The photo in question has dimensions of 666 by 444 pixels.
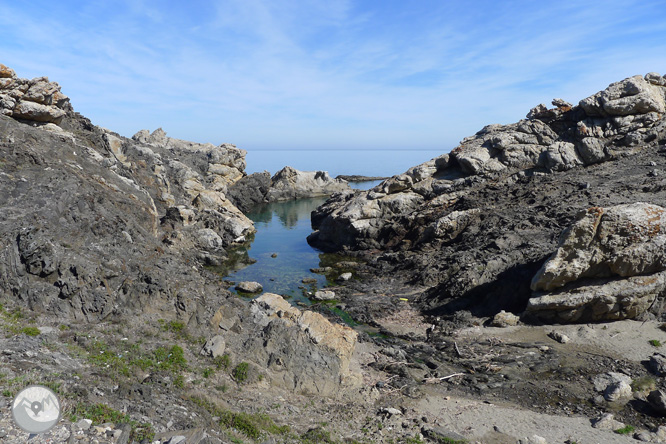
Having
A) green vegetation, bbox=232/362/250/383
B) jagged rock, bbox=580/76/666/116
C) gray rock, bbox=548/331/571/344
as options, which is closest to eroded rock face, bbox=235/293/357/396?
green vegetation, bbox=232/362/250/383

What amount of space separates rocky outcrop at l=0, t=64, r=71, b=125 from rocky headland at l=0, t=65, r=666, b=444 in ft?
0.61

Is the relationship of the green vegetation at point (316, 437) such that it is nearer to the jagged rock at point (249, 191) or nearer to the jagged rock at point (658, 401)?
the jagged rock at point (658, 401)

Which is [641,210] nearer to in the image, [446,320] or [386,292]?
[446,320]

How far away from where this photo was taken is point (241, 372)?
18141mm

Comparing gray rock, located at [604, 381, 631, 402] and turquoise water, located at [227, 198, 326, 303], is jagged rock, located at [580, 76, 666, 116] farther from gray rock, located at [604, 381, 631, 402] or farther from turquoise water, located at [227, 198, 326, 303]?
gray rock, located at [604, 381, 631, 402]

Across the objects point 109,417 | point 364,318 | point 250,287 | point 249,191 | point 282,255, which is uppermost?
point 249,191

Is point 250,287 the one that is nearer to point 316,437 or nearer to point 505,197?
point 316,437

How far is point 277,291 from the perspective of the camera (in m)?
39.4

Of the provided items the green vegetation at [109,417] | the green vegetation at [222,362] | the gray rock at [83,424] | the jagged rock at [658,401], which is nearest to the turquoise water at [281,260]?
the green vegetation at [222,362]

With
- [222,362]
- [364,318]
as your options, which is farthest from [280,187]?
[222,362]

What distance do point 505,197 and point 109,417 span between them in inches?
1724

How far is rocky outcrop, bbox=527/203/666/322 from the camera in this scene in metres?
24.5

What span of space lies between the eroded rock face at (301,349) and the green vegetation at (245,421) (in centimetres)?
364

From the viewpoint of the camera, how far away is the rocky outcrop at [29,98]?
39.3 metres
